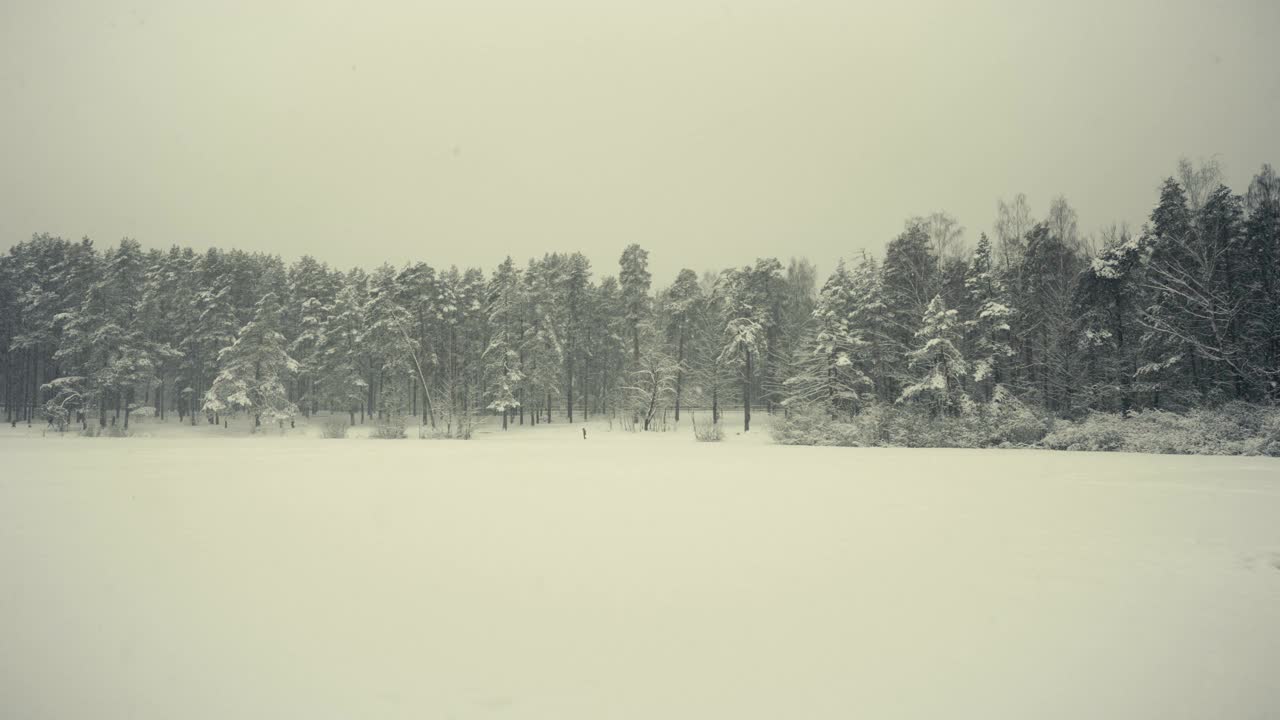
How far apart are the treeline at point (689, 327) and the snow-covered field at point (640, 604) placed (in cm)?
2032

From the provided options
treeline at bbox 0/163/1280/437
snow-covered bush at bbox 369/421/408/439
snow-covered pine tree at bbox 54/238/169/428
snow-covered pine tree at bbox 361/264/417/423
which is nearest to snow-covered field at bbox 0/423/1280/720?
snow-covered bush at bbox 369/421/408/439

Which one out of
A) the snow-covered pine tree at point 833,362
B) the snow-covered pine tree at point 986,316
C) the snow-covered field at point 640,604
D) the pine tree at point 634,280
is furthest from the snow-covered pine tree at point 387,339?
the snow-covered pine tree at point 986,316

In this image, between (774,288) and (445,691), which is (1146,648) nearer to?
(445,691)

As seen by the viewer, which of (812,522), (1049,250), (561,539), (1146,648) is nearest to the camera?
(1146,648)

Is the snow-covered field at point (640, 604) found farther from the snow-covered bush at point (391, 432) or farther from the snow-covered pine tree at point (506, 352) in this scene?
the snow-covered pine tree at point (506, 352)

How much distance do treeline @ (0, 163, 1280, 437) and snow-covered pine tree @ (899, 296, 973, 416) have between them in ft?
0.36

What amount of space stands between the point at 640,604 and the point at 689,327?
46150 mm

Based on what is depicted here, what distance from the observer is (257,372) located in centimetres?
4188

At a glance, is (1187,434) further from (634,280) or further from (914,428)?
(634,280)

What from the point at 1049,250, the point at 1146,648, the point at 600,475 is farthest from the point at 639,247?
the point at 1146,648

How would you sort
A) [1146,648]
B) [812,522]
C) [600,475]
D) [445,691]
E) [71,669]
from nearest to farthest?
[445,691], [71,669], [1146,648], [812,522], [600,475]

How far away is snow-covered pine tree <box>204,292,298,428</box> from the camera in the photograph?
39844 mm

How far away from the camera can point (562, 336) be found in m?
52.5

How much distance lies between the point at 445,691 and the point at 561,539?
11.1 feet
